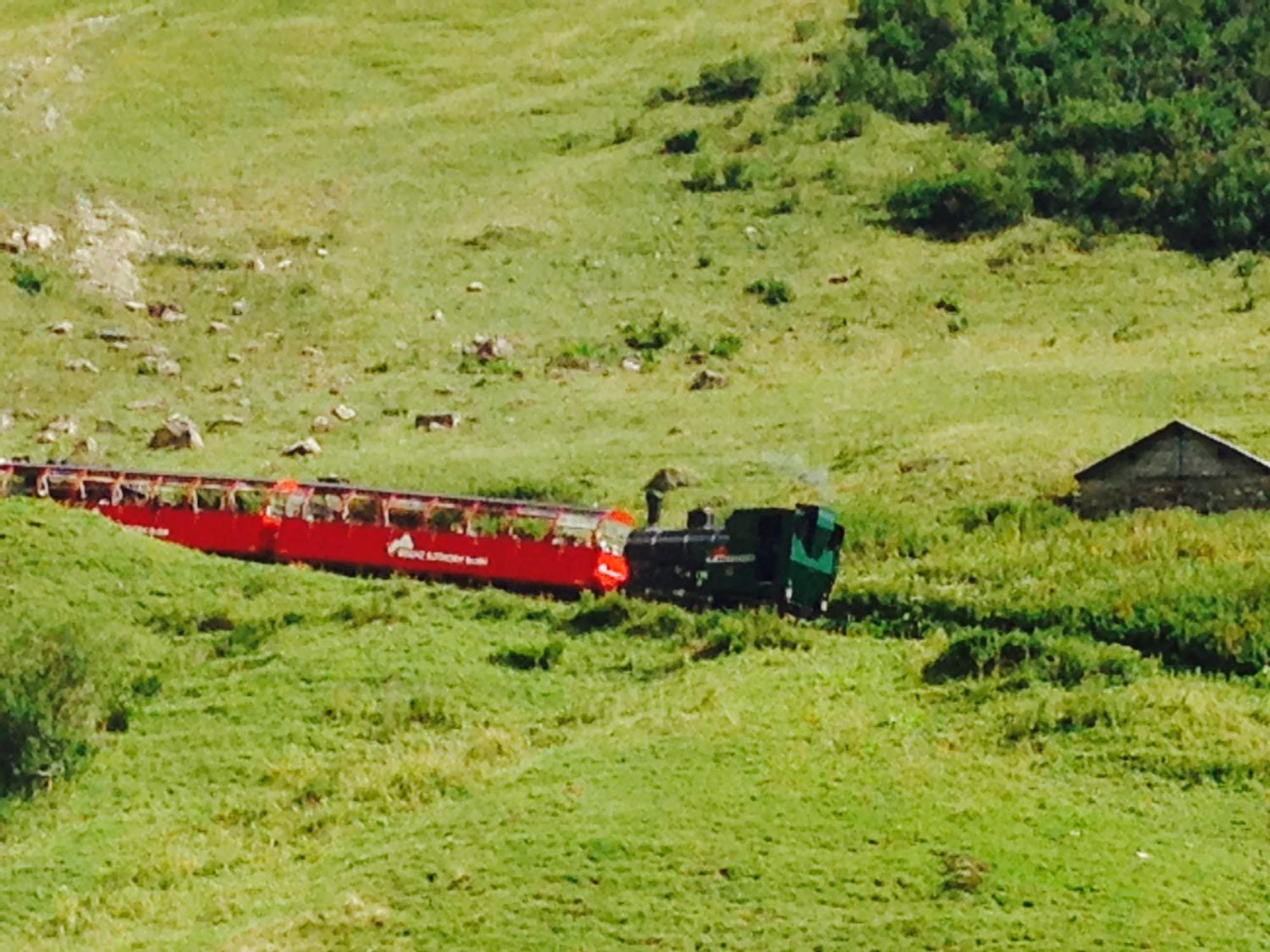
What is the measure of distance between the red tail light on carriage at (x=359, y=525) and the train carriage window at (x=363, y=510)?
0.02 metres

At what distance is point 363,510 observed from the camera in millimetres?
49719

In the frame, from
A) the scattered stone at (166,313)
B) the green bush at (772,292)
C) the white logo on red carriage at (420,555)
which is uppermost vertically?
the green bush at (772,292)

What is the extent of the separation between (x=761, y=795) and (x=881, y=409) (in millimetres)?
32528

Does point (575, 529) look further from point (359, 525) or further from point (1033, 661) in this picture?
point (1033, 661)

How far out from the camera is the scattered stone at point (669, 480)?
56.1 metres

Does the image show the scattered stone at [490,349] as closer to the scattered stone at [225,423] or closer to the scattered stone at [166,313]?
the scattered stone at [225,423]

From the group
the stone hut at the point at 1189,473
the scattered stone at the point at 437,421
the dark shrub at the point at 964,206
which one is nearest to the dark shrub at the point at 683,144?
the dark shrub at the point at 964,206

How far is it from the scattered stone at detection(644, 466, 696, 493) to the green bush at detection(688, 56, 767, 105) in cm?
4495

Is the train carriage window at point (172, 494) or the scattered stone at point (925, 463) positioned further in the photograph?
the scattered stone at point (925, 463)

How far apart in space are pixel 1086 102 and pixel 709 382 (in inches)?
1341

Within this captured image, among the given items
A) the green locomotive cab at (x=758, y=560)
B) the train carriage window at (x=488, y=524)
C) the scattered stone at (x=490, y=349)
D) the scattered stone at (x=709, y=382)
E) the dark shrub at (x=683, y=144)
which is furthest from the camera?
the dark shrub at (x=683, y=144)

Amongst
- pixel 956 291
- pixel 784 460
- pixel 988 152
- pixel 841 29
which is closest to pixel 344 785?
pixel 784 460

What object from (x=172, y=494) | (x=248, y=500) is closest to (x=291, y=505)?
(x=248, y=500)

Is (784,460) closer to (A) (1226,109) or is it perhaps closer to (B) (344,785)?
(B) (344,785)
